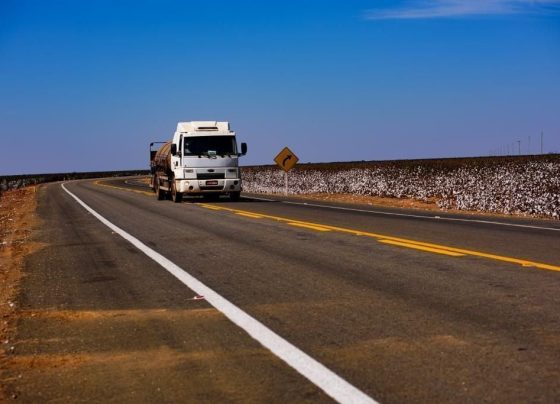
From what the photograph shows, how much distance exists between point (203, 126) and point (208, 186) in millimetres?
2288

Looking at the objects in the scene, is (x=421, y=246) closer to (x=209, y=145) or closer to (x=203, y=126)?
(x=209, y=145)

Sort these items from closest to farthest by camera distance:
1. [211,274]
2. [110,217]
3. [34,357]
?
[34,357]
[211,274]
[110,217]

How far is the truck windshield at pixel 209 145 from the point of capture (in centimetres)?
2602

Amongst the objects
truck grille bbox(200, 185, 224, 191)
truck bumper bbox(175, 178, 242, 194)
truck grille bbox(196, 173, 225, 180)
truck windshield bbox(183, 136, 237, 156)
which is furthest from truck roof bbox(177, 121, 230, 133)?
truck grille bbox(200, 185, 224, 191)

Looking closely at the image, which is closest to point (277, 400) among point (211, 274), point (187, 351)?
point (187, 351)

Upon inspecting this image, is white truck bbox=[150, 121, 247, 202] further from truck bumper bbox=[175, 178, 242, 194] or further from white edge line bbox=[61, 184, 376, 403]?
white edge line bbox=[61, 184, 376, 403]

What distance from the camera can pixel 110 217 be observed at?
19141 mm

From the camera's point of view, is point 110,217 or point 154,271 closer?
point 154,271

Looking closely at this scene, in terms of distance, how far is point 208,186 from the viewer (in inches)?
1040

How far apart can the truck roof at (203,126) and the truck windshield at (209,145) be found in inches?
12.6

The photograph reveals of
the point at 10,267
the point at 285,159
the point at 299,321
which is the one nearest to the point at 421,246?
the point at 299,321

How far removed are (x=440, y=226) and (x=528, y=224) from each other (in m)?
2.13

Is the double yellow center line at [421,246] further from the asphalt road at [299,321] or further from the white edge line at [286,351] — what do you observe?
the white edge line at [286,351]

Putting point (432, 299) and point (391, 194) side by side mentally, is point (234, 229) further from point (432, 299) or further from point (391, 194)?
point (391, 194)
